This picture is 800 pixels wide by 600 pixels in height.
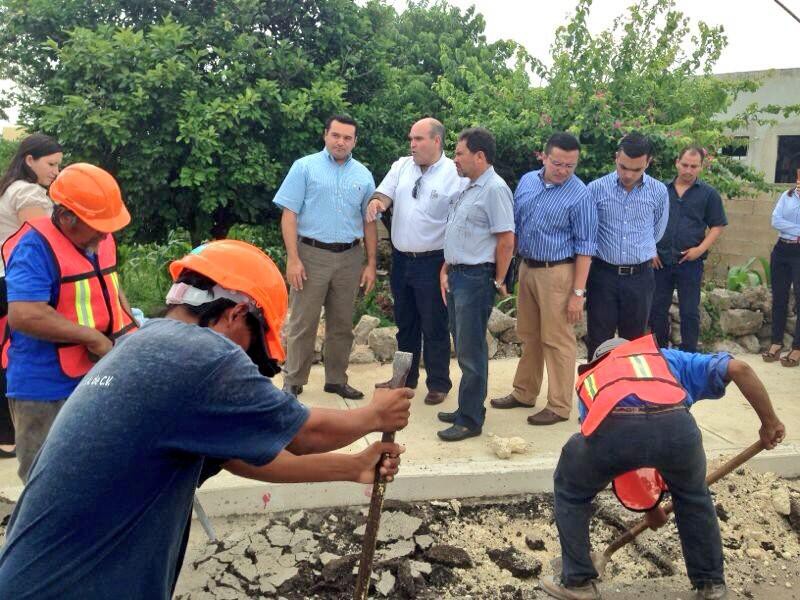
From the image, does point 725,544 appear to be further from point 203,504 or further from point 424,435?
point 203,504

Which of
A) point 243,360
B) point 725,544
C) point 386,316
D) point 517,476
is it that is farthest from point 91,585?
point 386,316

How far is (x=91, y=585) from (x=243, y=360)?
60 cm

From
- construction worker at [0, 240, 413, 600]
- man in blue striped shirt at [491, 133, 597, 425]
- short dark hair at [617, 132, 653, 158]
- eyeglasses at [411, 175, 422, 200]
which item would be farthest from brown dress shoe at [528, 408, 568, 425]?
construction worker at [0, 240, 413, 600]

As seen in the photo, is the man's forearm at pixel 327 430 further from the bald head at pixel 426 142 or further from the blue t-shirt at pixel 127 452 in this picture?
the bald head at pixel 426 142

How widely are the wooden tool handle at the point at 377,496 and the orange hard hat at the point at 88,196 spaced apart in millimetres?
1266

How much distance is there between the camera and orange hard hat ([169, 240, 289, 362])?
198 cm

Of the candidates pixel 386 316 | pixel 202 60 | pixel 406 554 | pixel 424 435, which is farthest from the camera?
pixel 386 316

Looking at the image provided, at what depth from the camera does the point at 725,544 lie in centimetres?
404

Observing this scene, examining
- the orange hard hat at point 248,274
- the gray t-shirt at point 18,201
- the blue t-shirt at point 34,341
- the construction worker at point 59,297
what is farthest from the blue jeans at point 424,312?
the orange hard hat at point 248,274

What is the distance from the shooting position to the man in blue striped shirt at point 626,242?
540 centimetres

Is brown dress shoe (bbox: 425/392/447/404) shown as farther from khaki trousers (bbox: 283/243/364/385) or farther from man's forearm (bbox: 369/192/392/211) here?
man's forearm (bbox: 369/192/392/211)

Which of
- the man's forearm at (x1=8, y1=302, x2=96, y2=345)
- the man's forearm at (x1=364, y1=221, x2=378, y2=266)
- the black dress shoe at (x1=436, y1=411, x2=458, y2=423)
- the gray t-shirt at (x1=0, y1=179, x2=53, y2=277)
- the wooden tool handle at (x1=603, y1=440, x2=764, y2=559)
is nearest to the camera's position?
the man's forearm at (x1=8, y1=302, x2=96, y2=345)

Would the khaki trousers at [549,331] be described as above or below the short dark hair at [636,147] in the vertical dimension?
below

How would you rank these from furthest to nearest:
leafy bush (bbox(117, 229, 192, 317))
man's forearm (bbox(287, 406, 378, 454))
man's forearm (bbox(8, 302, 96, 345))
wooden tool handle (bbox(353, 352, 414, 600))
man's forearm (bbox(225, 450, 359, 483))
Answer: leafy bush (bbox(117, 229, 192, 317))
man's forearm (bbox(8, 302, 96, 345))
wooden tool handle (bbox(353, 352, 414, 600))
man's forearm (bbox(225, 450, 359, 483))
man's forearm (bbox(287, 406, 378, 454))
